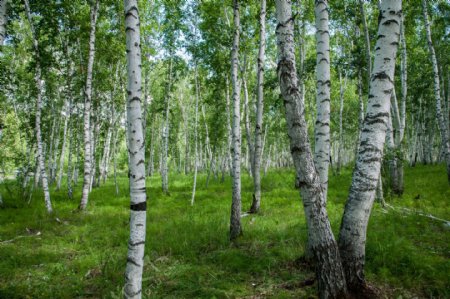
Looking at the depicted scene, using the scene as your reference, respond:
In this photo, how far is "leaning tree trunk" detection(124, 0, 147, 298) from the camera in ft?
11.9

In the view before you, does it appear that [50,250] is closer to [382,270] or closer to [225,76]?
[382,270]

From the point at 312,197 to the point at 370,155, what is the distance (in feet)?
3.45

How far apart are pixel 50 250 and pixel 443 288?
8.09m

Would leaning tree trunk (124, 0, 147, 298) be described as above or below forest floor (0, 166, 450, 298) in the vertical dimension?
above

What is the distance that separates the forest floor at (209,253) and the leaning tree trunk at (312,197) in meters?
0.58

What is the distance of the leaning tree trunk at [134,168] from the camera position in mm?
3635

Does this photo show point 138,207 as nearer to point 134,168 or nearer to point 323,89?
point 134,168

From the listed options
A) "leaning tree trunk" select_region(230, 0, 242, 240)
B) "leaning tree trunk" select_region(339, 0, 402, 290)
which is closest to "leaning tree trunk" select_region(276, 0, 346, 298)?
"leaning tree trunk" select_region(339, 0, 402, 290)

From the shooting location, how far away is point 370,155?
389cm

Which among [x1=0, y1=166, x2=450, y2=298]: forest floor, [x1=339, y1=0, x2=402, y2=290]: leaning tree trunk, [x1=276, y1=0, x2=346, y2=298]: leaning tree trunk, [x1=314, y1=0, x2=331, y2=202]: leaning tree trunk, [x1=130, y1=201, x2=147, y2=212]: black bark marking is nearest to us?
[x1=276, y1=0, x2=346, y2=298]: leaning tree trunk

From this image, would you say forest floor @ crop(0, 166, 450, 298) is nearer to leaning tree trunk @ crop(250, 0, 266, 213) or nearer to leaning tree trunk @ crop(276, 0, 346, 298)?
leaning tree trunk @ crop(276, 0, 346, 298)

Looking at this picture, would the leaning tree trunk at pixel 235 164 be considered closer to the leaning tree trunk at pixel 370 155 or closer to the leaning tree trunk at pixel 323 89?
the leaning tree trunk at pixel 323 89

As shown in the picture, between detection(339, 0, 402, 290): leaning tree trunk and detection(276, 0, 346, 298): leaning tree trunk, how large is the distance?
0.36 metres

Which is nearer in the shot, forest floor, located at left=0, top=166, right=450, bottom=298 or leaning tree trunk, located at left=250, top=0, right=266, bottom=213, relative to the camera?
forest floor, located at left=0, top=166, right=450, bottom=298
